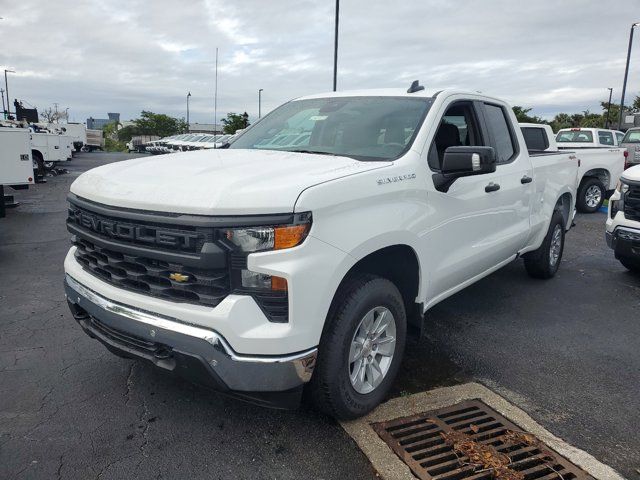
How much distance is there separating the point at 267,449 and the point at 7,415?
1.56m

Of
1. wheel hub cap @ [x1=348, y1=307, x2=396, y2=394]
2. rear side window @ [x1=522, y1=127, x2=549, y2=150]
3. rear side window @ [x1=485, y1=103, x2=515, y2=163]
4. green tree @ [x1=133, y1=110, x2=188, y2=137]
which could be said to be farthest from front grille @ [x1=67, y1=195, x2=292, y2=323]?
green tree @ [x1=133, y1=110, x2=188, y2=137]

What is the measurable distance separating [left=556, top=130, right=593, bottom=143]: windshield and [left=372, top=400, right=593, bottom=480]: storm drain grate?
1318 centimetres

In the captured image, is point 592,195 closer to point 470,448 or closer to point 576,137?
point 576,137

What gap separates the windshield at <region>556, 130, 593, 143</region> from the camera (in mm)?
14109

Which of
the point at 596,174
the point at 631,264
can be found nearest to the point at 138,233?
the point at 631,264

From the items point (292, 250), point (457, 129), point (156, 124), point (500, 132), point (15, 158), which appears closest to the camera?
point (292, 250)

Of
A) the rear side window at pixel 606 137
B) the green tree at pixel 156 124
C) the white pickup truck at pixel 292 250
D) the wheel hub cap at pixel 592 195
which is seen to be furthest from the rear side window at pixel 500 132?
the green tree at pixel 156 124

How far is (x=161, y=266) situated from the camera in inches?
99.2

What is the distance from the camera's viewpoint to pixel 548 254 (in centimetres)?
580

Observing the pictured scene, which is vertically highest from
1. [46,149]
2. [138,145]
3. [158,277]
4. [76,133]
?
[76,133]

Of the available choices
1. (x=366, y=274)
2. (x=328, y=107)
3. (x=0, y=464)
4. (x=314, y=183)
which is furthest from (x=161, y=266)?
(x=328, y=107)

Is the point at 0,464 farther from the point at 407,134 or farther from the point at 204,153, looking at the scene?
the point at 407,134

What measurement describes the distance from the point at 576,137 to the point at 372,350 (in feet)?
45.0

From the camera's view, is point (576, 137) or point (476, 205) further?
point (576, 137)
